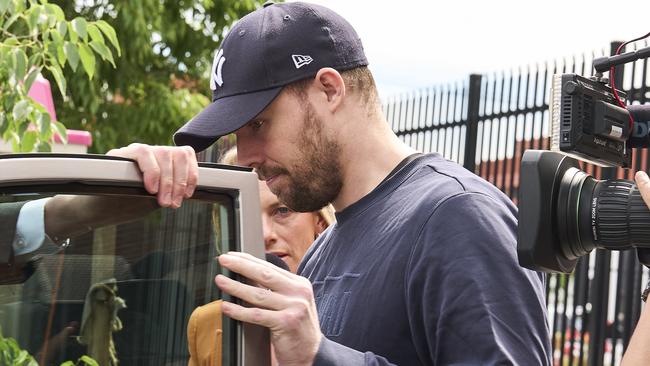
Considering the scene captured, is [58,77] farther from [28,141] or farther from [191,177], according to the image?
[191,177]

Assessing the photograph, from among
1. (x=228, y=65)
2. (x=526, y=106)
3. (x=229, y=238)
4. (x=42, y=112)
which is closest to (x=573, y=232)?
(x=229, y=238)

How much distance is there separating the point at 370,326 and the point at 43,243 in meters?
0.58

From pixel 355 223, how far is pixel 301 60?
33cm

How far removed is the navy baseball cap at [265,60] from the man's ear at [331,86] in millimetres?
18

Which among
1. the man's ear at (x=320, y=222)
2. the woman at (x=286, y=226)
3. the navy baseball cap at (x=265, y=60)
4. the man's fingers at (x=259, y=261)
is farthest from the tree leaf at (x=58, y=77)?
the man's fingers at (x=259, y=261)

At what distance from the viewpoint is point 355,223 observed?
213cm

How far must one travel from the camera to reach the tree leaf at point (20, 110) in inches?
142

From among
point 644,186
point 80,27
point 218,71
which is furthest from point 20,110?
point 644,186

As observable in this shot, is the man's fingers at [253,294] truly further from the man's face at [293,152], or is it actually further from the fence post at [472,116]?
the fence post at [472,116]

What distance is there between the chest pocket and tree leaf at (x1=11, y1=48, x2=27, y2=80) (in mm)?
1894

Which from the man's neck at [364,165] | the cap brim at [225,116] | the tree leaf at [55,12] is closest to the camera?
the cap brim at [225,116]

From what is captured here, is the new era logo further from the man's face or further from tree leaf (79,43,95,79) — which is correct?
tree leaf (79,43,95,79)

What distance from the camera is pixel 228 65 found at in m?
2.18

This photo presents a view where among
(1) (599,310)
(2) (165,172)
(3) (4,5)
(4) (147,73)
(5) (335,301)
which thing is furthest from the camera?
(4) (147,73)
